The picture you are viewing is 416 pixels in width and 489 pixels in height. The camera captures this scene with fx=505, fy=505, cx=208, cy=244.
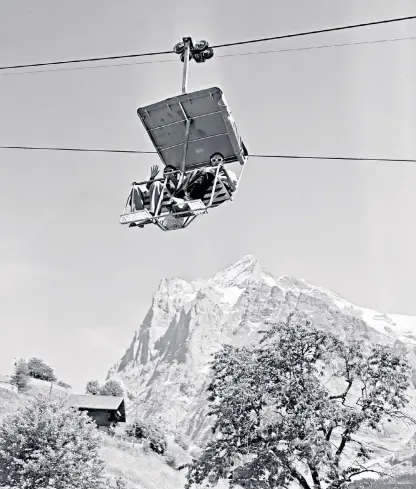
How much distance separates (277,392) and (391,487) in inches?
396

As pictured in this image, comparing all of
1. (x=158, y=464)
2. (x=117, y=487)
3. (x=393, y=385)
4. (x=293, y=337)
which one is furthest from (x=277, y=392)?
(x=158, y=464)

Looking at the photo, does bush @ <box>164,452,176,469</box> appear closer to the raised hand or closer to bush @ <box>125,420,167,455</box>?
bush @ <box>125,420,167,455</box>

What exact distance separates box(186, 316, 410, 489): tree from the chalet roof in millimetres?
55704

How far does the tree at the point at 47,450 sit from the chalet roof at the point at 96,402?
150 ft

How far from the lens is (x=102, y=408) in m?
74.8

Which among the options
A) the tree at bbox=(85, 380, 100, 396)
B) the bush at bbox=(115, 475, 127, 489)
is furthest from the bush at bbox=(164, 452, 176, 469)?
the tree at bbox=(85, 380, 100, 396)

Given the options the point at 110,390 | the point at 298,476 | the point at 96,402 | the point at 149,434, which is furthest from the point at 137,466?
the point at 110,390

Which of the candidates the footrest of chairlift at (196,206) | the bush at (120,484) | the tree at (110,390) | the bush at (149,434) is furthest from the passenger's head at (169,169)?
the tree at (110,390)

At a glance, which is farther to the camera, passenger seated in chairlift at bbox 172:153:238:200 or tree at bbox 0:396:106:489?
tree at bbox 0:396:106:489

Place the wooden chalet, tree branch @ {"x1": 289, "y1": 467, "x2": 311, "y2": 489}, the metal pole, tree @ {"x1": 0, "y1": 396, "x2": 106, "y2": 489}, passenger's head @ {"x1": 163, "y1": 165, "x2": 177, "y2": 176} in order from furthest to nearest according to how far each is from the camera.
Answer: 1. the wooden chalet
2. tree @ {"x1": 0, "y1": 396, "x2": 106, "y2": 489}
3. tree branch @ {"x1": 289, "y1": 467, "x2": 311, "y2": 489}
4. passenger's head @ {"x1": 163, "y1": 165, "x2": 177, "y2": 176}
5. the metal pole

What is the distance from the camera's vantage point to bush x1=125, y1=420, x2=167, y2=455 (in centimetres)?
6669

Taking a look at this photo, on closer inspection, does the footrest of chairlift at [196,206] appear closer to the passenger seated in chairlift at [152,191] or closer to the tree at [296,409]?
the passenger seated in chairlift at [152,191]

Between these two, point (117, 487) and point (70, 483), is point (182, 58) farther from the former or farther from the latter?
point (117, 487)

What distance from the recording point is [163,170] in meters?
9.38
